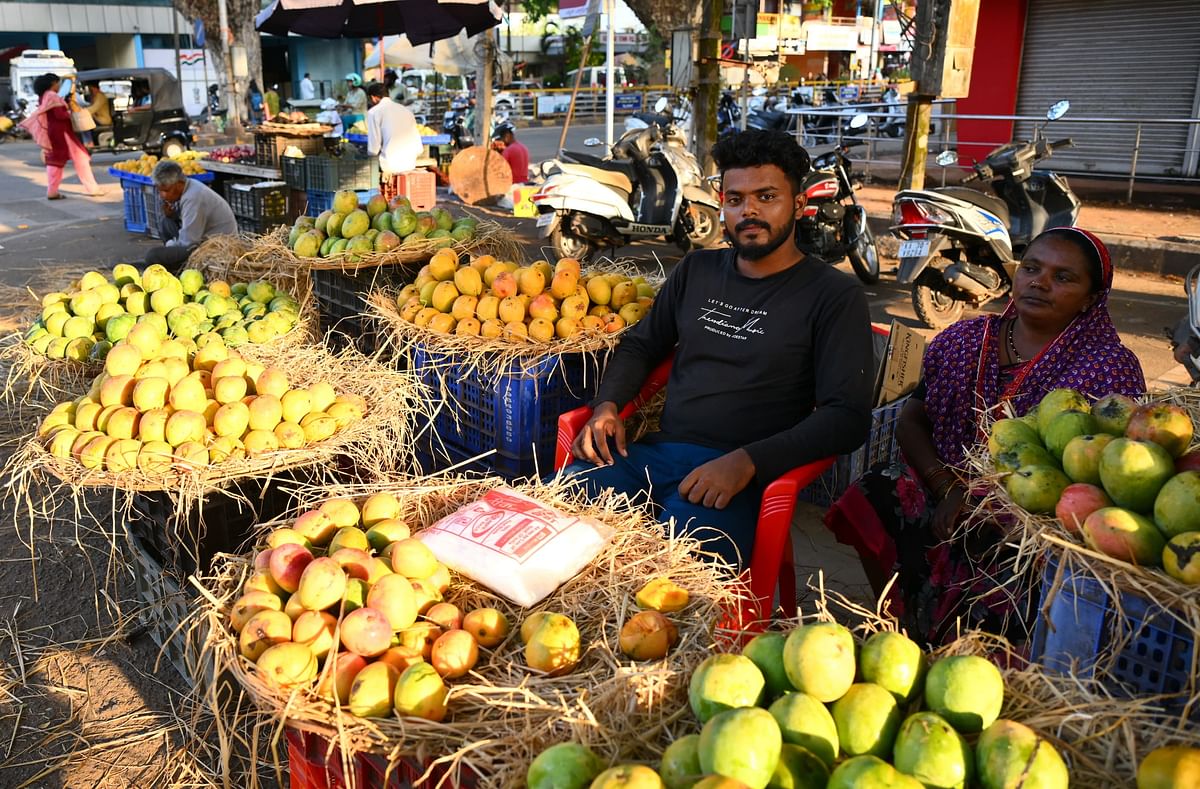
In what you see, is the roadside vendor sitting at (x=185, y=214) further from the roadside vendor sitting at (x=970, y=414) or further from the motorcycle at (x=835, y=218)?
the roadside vendor sitting at (x=970, y=414)

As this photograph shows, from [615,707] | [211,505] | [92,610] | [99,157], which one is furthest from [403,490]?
[99,157]

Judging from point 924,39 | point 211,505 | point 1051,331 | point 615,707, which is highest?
point 924,39

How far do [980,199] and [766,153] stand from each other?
4.08 meters

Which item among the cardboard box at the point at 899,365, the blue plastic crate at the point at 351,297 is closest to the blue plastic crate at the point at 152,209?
the blue plastic crate at the point at 351,297

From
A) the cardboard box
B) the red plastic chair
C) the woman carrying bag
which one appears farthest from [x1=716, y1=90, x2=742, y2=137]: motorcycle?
A: the red plastic chair

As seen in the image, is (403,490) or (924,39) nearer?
(403,490)

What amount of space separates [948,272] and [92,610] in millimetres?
5797

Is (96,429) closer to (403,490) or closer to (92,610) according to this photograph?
(92,610)

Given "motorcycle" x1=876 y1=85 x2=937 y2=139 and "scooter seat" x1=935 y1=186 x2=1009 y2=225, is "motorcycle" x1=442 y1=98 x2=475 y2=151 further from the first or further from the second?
"scooter seat" x1=935 y1=186 x2=1009 y2=225

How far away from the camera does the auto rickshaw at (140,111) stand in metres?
20.8

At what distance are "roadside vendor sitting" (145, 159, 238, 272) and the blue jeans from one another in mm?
4743

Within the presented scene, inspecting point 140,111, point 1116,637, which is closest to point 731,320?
point 1116,637

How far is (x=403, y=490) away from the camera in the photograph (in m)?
2.80

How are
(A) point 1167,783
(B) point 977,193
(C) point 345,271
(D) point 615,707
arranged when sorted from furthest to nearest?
(B) point 977,193 < (C) point 345,271 < (D) point 615,707 < (A) point 1167,783
